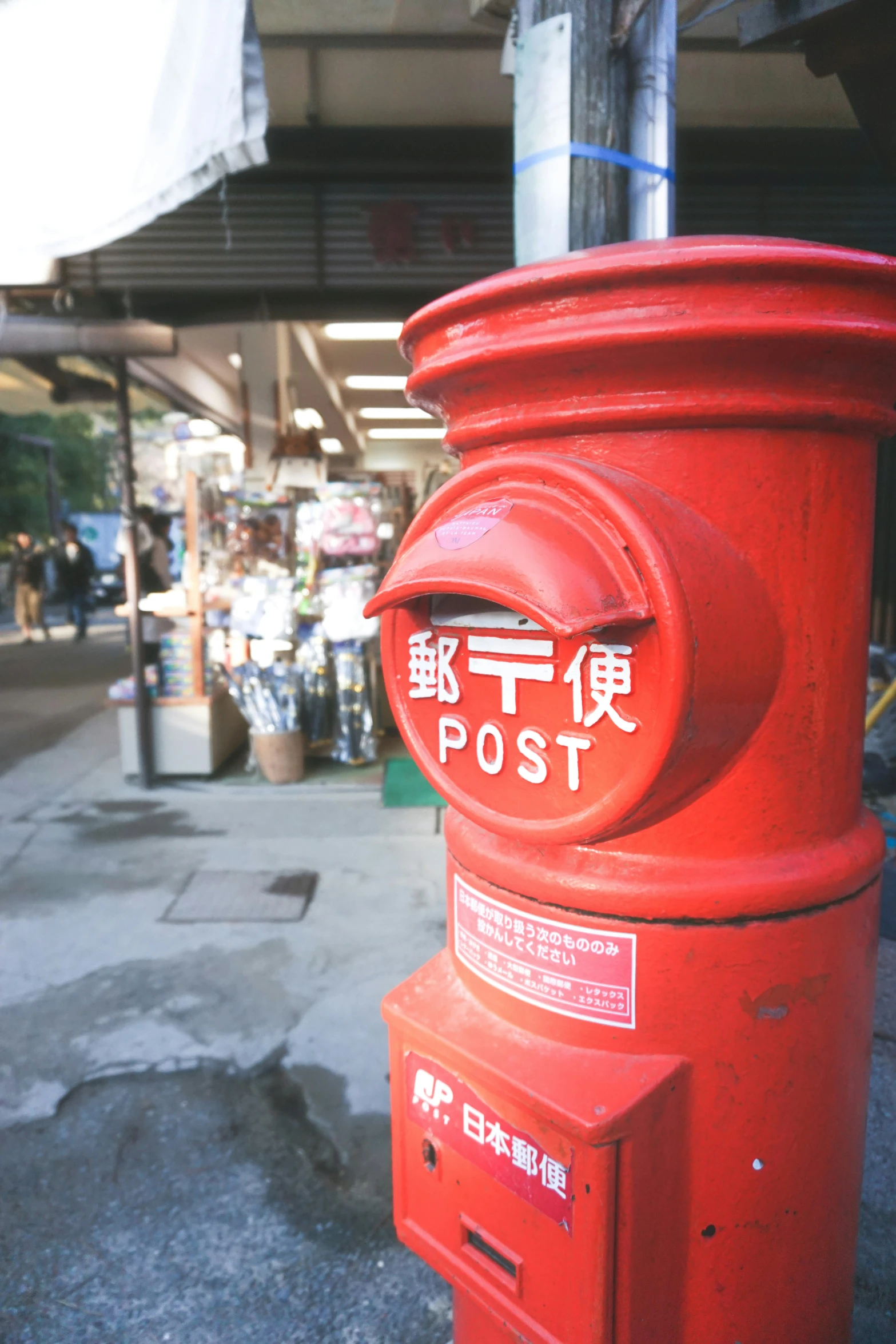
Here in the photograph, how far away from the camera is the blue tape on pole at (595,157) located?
4.91 ft

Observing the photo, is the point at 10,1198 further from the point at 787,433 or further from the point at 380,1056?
the point at 787,433

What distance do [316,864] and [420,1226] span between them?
293 cm

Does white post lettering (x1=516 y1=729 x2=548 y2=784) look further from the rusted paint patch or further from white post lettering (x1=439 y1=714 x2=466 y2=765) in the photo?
the rusted paint patch

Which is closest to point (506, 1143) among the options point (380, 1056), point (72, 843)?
point (380, 1056)

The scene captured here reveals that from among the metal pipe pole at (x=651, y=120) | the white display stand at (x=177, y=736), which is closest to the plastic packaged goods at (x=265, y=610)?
the white display stand at (x=177, y=736)

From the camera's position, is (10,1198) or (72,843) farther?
(72,843)

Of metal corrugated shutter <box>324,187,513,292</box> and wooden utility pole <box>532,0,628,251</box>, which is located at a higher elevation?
metal corrugated shutter <box>324,187,513,292</box>

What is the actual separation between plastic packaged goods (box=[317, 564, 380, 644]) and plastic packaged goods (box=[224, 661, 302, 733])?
449mm

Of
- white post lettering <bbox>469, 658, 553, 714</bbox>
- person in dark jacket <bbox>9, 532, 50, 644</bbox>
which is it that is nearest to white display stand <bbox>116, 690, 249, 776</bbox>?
white post lettering <bbox>469, 658, 553, 714</bbox>

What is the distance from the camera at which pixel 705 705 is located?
0.97 m

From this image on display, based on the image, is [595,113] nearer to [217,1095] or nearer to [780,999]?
[780,999]

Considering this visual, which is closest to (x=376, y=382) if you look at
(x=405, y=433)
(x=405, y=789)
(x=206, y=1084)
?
(x=405, y=433)

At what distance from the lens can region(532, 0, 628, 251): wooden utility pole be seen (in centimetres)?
149

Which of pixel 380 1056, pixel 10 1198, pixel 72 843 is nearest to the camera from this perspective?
pixel 10 1198
